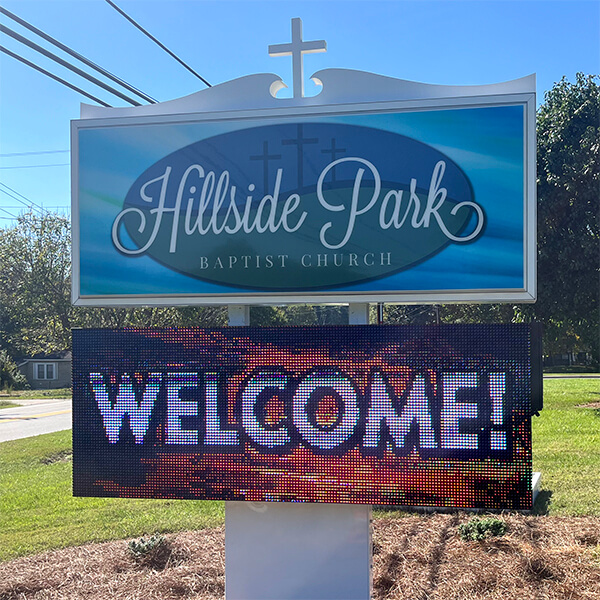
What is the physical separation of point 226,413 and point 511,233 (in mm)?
1951

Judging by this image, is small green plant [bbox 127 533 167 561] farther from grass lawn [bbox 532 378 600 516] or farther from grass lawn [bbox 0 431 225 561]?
grass lawn [bbox 532 378 600 516]

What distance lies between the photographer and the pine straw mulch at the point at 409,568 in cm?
458

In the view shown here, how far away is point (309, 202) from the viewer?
3.99 meters

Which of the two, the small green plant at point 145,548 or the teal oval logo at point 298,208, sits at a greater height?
the teal oval logo at point 298,208

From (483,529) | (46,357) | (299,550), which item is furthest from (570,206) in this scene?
(46,357)

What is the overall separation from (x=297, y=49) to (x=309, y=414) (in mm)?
2361

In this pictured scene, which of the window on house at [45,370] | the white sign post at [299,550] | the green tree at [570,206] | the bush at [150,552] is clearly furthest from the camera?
the window on house at [45,370]

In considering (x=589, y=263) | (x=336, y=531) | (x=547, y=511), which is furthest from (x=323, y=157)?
(x=589, y=263)

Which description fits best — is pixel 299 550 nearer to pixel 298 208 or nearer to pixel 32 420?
pixel 298 208

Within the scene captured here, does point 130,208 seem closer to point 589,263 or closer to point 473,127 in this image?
point 473,127

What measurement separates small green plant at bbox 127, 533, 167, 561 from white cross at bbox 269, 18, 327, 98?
3.75 m

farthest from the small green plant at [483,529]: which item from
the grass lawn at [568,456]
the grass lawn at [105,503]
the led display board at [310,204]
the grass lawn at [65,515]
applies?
the grass lawn at [65,515]

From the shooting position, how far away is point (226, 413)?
12.3 feet

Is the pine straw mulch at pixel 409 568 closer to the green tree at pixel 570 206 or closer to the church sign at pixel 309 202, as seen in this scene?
the church sign at pixel 309 202
